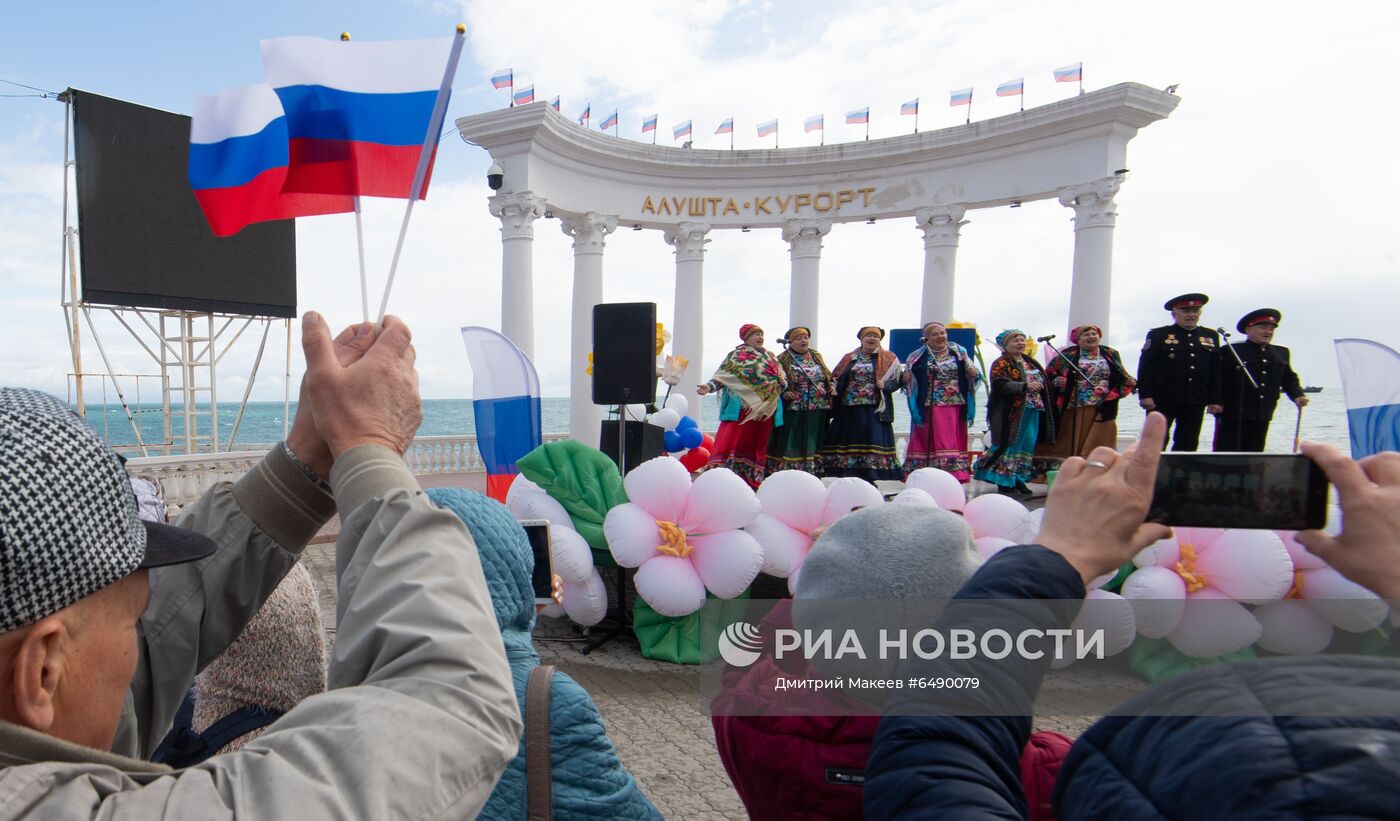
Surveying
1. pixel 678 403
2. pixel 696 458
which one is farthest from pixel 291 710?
pixel 678 403

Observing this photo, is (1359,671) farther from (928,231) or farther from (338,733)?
(928,231)

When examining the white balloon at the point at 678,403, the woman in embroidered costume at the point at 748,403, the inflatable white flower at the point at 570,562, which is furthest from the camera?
the white balloon at the point at 678,403

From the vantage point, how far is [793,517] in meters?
5.11

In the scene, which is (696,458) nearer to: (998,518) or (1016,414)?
(1016,414)

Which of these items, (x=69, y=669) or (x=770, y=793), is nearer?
(x=69, y=669)

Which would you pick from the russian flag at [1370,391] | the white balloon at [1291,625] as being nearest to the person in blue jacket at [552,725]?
the white balloon at [1291,625]

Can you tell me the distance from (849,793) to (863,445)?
823cm

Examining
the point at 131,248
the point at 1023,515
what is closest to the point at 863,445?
the point at 1023,515

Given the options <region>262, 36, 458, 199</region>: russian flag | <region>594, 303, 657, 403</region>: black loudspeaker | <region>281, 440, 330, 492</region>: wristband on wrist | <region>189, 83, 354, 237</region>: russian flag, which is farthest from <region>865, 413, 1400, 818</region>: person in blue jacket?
<region>594, 303, 657, 403</region>: black loudspeaker

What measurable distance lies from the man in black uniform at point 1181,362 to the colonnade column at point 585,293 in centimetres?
876

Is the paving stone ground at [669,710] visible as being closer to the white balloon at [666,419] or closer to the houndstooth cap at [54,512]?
the houndstooth cap at [54,512]

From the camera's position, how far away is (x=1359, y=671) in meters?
0.64

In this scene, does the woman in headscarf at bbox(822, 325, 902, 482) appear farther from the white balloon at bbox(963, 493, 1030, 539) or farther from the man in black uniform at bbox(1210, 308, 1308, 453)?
the white balloon at bbox(963, 493, 1030, 539)

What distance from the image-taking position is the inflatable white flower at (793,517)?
505cm
